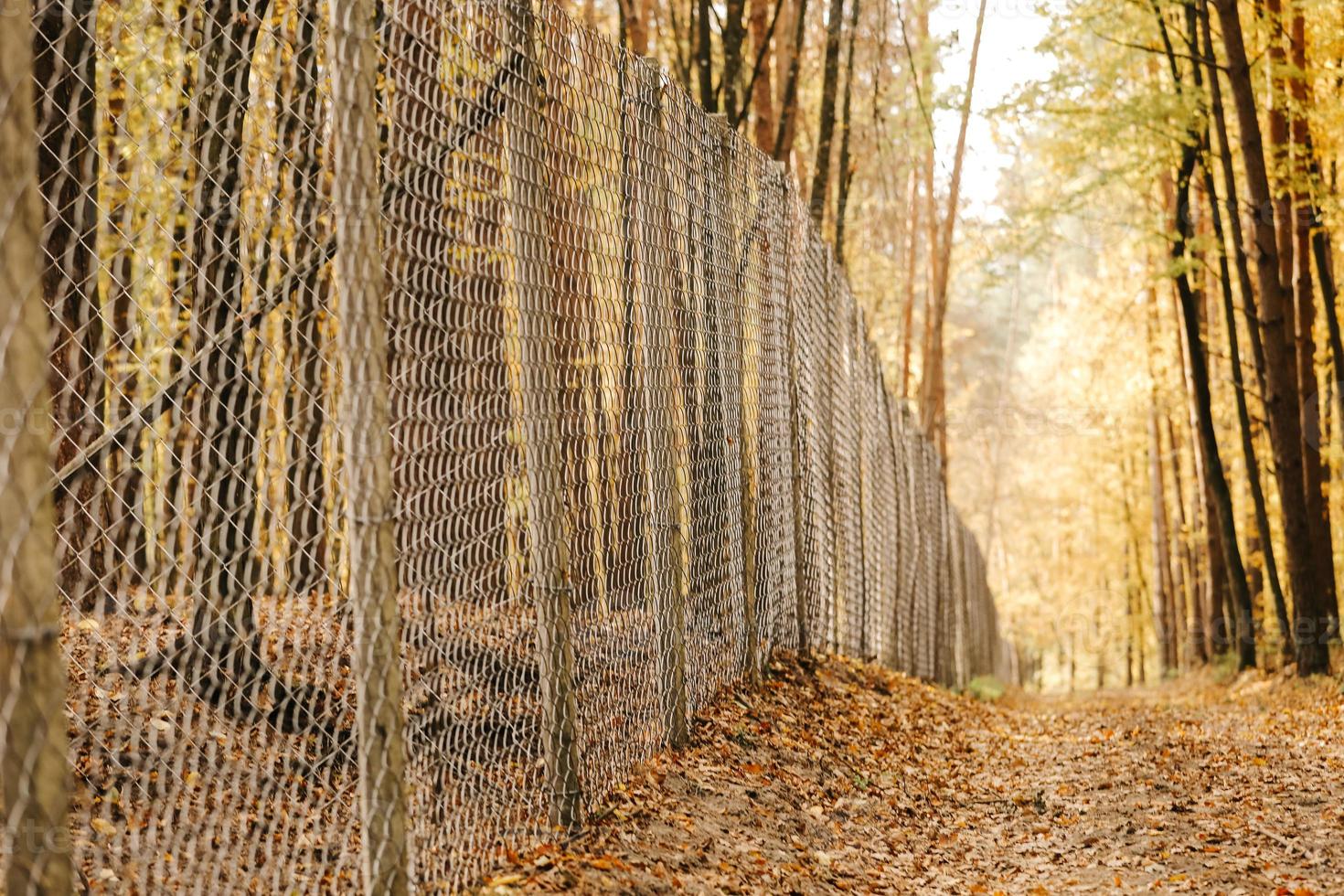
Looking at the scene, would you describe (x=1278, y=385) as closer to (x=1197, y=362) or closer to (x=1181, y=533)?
(x=1197, y=362)

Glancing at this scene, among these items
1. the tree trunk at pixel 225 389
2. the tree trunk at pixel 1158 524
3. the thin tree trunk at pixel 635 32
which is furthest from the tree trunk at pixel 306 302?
the tree trunk at pixel 1158 524

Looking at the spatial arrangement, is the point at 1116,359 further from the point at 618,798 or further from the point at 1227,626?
the point at 618,798

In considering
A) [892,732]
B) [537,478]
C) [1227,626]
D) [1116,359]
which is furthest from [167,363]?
[1116,359]

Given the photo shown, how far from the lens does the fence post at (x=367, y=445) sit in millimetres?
2744

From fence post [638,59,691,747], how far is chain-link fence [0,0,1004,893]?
2 centimetres

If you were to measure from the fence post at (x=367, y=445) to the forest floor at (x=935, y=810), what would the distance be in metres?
0.72

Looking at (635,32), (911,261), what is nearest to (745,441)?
(635,32)

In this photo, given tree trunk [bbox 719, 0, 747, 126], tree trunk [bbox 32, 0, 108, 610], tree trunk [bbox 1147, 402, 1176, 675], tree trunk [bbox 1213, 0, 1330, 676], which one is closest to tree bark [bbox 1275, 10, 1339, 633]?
tree trunk [bbox 1213, 0, 1330, 676]

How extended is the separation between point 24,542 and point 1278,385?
1125 cm

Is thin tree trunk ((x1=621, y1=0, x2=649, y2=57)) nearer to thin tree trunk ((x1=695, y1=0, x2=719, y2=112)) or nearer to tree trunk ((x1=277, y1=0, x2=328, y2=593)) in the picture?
thin tree trunk ((x1=695, y1=0, x2=719, y2=112))

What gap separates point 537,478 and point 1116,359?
23099mm

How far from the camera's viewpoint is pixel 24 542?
1858 mm

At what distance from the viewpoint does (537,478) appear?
3916 mm

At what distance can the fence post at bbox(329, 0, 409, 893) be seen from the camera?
2744mm
